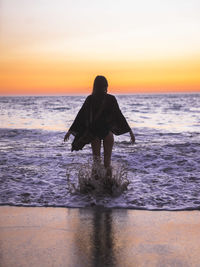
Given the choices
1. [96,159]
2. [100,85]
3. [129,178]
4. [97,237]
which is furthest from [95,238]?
[129,178]

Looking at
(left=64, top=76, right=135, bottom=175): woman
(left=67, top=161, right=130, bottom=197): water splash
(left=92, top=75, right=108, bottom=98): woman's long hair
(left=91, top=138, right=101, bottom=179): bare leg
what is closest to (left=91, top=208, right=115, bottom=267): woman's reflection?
(left=67, top=161, right=130, bottom=197): water splash

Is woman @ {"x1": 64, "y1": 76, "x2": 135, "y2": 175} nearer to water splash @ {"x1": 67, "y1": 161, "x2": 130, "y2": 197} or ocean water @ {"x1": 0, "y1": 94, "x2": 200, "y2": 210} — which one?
water splash @ {"x1": 67, "y1": 161, "x2": 130, "y2": 197}

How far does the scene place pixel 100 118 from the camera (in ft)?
17.9

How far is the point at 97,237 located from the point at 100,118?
2304mm

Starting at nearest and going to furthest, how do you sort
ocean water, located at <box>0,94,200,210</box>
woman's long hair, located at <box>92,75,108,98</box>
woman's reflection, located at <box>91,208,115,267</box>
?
woman's reflection, located at <box>91,208,115,267</box> → ocean water, located at <box>0,94,200,210</box> → woman's long hair, located at <box>92,75,108,98</box>

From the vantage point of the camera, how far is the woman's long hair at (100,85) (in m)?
5.36

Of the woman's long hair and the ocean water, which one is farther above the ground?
the woman's long hair

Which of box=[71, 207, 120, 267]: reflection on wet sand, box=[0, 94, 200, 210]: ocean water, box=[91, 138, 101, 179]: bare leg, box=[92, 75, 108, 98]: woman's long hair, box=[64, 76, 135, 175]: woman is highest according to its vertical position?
box=[92, 75, 108, 98]: woman's long hair

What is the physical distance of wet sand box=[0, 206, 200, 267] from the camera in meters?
3.01

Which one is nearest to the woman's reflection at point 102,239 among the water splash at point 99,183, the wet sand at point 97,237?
the wet sand at point 97,237

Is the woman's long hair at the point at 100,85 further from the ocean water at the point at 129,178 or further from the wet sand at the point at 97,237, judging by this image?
the wet sand at the point at 97,237

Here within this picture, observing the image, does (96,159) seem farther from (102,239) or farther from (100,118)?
(102,239)

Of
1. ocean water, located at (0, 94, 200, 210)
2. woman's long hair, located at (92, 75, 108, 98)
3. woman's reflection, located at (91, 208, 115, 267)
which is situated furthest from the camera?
woman's long hair, located at (92, 75, 108, 98)

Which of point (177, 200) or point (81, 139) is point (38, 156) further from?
point (177, 200)
